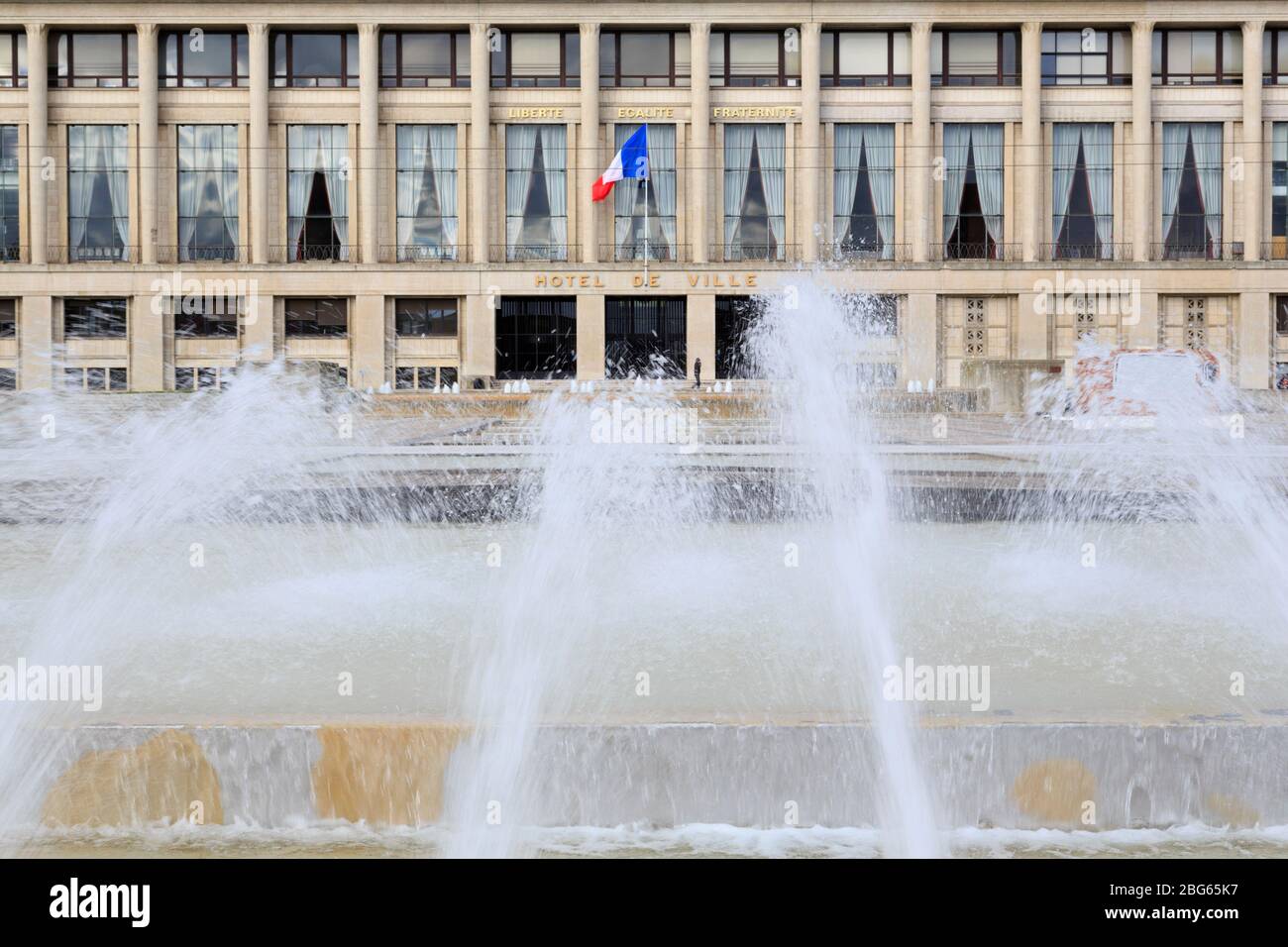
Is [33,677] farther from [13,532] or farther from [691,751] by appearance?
[13,532]

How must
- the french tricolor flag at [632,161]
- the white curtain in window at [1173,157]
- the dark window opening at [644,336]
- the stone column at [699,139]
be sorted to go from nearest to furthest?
the french tricolor flag at [632,161]
the stone column at [699,139]
the white curtain in window at [1173,157]
the dark window opening at [644,336]

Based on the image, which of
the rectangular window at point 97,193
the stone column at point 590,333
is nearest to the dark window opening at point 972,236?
the stone column at point 590,333

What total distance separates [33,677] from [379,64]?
43.8m

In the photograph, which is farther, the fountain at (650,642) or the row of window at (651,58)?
the row of window at (651,58)

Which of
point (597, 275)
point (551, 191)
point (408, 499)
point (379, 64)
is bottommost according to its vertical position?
point (408, 499)

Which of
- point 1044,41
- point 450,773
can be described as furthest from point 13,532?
point 1044,41

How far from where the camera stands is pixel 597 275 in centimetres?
4512

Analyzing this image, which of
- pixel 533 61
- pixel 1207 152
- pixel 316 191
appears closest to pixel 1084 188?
pixel 1207 152

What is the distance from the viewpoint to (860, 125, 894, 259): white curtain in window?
4575cm

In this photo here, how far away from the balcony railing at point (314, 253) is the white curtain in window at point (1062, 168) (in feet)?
85.0

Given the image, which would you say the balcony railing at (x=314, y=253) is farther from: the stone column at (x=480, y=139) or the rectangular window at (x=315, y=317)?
the stone column at (x=480, y=139)

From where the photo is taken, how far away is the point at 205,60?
4566 cm

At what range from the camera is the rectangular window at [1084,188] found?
1797 inches
